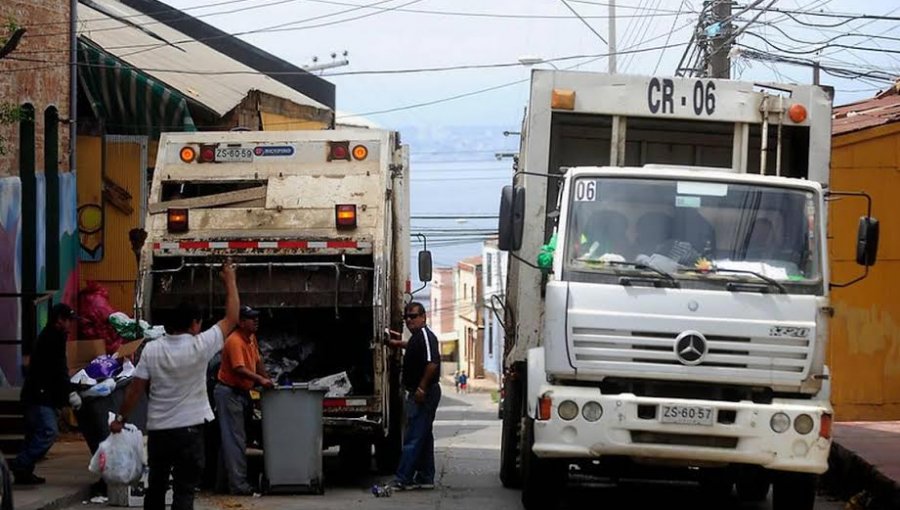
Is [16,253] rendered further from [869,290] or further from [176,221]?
[869,290]

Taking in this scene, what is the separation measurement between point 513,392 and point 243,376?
7.87 feet

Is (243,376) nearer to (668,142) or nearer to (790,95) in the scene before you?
(668,142)

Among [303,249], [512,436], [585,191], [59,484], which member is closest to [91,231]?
[303,249]

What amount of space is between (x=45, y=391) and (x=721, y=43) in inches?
526

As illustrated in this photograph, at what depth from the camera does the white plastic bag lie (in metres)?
11.3

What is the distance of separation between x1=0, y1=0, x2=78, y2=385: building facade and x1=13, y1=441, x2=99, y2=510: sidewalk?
188 cm

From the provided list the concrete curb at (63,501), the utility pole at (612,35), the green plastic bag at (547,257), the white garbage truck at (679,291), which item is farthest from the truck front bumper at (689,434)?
the utility pole at (612,35)

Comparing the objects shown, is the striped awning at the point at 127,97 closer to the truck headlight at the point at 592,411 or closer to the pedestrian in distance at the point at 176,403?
the pedestrian in distance at the point at 176,403

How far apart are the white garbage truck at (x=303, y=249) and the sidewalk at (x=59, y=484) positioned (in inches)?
64.4

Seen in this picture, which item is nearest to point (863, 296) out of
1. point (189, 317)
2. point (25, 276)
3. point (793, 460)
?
point (793, 460)

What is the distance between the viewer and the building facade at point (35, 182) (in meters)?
17.8

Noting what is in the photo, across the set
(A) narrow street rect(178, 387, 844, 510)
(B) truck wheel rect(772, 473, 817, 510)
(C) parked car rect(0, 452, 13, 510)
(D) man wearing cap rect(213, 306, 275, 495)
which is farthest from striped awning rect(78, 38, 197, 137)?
(C) parked car rect(0, 452, 13, 510)

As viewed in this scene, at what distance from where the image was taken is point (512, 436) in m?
13.6

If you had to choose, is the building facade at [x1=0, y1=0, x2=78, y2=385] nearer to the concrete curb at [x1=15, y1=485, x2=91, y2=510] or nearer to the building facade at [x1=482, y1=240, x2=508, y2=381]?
the concrete curb at [x1=15, y1=485, x2=91, y2=510]
